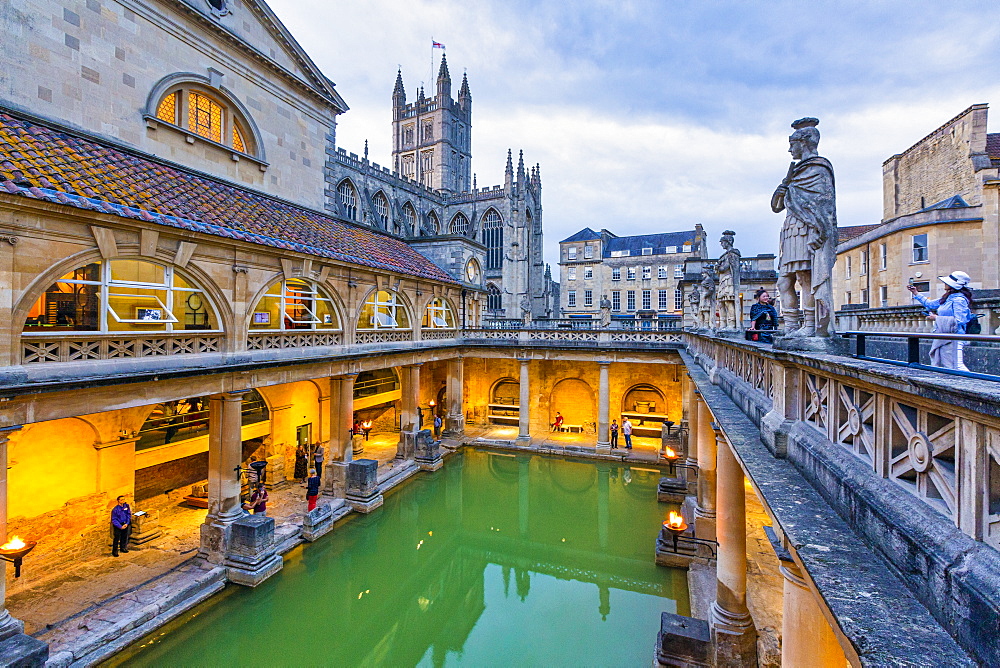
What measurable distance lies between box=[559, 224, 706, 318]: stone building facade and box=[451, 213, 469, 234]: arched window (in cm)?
1236

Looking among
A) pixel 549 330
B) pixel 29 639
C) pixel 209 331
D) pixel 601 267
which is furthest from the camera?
pixel 601 267

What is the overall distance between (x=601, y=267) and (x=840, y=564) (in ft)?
176

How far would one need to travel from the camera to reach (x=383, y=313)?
69.2 ft

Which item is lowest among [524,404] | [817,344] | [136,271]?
[524,404]

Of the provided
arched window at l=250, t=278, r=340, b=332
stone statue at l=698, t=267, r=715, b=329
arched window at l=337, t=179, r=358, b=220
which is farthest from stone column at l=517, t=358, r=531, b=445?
arched window at l=337, t=179, r=358, b=220

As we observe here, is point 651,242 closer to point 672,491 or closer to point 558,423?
point 558,423

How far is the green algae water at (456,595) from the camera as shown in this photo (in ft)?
30.8

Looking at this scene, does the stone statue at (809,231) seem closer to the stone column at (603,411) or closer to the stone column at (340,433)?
the stone column at (340,433)

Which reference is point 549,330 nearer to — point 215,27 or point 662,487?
point 662,487

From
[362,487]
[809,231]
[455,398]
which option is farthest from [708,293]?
[455,398]

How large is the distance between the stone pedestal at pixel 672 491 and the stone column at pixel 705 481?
4092 millimetres

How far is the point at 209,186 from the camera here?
584 inches

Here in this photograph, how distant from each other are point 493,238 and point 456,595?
46910 mm

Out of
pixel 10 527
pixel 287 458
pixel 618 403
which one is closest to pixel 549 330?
pixel 618 403
